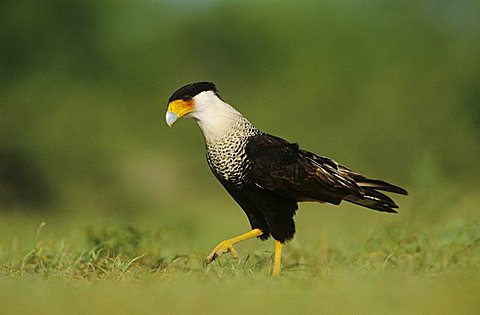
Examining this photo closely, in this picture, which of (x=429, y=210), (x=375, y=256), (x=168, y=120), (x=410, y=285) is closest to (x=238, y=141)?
(x=168, y=120)

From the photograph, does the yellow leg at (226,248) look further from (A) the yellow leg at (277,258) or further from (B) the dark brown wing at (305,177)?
(B) the dark brown wing at (305,177)

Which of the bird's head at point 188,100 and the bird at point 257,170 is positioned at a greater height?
the bird's head at point 188,100

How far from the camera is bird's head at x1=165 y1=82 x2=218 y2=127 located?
14.9ft

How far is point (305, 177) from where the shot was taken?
4.61 meters

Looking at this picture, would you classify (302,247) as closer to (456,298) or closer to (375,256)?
(375,256)

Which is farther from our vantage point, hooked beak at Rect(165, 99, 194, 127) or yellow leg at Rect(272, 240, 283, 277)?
hooked beak at Rect(165, 99, 194, 127)

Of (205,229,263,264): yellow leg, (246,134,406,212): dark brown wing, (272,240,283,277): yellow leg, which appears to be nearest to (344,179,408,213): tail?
(246,134,406,212): dark brown wing

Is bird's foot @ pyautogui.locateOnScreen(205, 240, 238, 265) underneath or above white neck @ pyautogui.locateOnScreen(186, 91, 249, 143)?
underneath

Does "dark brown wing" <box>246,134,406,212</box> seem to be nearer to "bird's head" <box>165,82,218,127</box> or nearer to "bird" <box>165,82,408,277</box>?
"bird" <box>165,82,408,277</box>

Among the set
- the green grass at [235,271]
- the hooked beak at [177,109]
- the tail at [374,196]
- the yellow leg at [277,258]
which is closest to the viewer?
the green grass at [235,271]

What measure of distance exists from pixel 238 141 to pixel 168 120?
0.32 m

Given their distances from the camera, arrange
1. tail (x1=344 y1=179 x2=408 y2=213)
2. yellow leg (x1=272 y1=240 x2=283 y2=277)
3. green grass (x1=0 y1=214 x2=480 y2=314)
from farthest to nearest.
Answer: tail (x1=344 y1=179 x2=408 y2=213) < yellow leg (x1=272 y1=240 x2=283 y2=277) < green grass (x1=0 y1=214 x2=480 y2=314)

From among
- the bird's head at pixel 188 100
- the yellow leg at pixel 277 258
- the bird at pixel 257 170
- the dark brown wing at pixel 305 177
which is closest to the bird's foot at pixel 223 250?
the bird at pixel 257 170

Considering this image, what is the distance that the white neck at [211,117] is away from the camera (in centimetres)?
457
